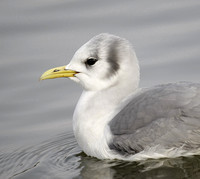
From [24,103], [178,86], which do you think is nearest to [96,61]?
[178,86]

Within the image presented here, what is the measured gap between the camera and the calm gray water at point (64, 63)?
8.01 m

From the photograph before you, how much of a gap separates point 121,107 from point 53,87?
2.73 meters

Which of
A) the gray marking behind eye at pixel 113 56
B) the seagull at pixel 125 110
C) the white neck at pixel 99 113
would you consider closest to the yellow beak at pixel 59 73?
the seagull at pixel 125 110

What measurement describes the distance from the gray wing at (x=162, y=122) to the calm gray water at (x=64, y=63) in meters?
0.28

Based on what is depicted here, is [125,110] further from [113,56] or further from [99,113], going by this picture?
[113,56]

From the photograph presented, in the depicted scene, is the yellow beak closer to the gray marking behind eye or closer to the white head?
the white head

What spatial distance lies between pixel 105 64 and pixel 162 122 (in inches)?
46.0

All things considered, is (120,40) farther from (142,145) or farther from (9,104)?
(9,104)

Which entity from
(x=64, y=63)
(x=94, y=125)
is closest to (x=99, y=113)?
(x=94, y=125)

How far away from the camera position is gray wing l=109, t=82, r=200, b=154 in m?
7.56

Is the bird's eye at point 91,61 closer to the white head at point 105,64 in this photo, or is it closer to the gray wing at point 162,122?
the white head at point 105,64

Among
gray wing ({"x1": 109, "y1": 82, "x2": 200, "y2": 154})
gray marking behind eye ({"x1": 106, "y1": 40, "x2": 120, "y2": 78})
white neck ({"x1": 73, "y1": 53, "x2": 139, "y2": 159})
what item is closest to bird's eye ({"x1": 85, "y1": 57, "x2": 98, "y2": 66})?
gray marking behind eye ({"x1": 106, "y1": 40, "x2": 120, "y2": 78})

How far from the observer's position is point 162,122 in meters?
7.62

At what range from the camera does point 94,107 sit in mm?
8344
